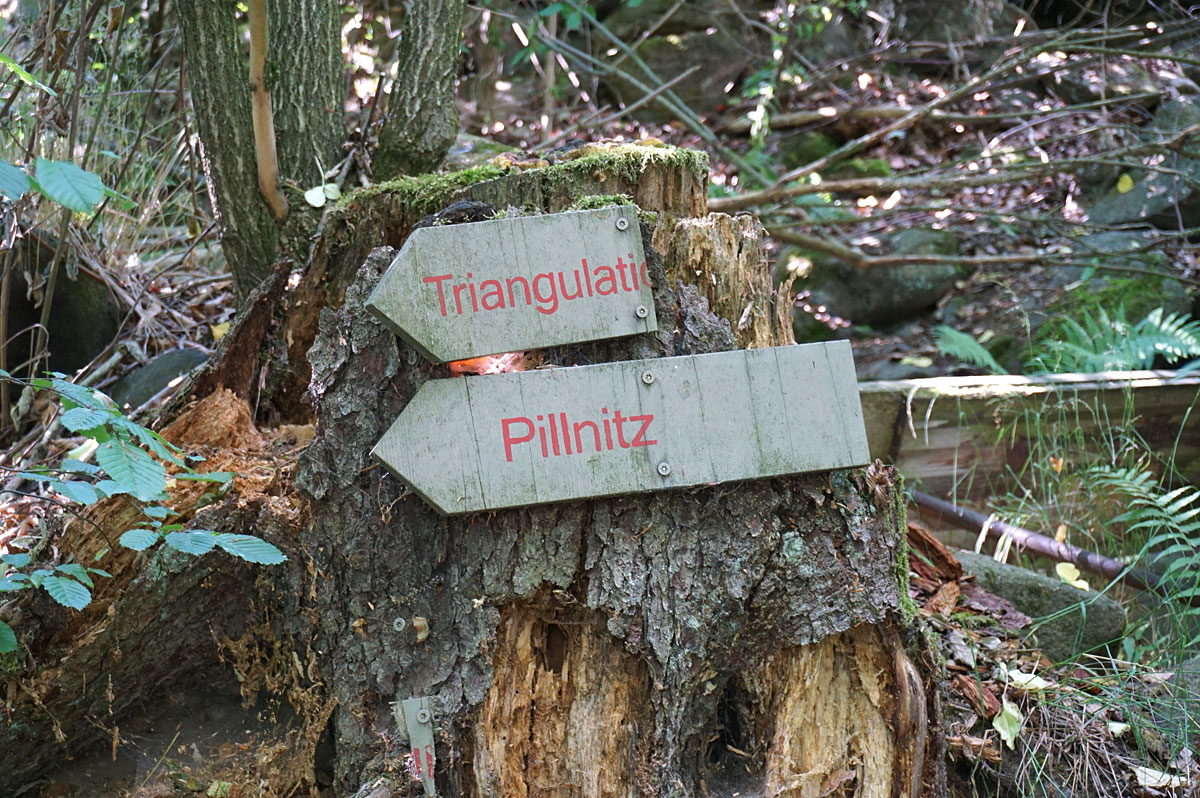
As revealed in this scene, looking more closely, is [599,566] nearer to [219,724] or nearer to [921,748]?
[921,748]

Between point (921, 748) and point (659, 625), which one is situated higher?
point (659, 625)

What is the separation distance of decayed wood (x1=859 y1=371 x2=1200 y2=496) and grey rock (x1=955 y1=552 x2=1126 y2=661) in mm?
839

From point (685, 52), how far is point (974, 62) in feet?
8.86

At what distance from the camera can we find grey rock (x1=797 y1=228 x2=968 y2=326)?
676cm

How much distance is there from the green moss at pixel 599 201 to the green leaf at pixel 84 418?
112 cm

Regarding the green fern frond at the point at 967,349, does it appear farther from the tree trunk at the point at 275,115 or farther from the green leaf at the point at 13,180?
the green leaf at the point at 13,180

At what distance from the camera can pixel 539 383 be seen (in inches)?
77.7

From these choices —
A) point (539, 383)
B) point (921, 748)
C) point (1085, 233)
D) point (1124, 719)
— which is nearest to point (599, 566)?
point (539, 383)

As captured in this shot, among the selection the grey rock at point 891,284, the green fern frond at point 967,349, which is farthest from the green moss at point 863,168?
the green fern frond at point 967,349

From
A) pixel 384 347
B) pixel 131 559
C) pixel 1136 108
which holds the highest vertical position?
pixel 1136 108

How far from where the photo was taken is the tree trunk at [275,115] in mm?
2668

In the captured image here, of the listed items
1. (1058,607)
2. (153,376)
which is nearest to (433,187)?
(153,376)

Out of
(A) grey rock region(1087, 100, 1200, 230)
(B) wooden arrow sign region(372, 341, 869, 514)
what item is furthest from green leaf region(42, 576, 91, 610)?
(A) grey rock region(1087, 100, 1200, 230)

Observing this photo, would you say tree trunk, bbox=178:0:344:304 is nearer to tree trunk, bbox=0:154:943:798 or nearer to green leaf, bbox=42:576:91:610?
tree trunk, bbox=0:154:943:798
